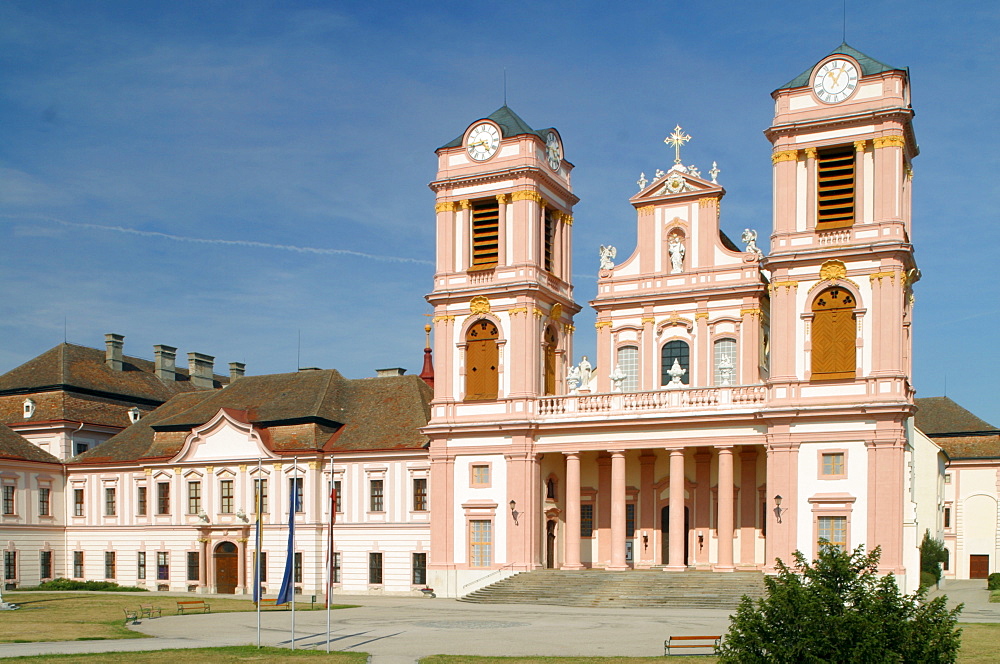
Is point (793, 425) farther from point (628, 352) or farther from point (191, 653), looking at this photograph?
point (191, 653)

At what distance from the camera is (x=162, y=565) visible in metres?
57.5

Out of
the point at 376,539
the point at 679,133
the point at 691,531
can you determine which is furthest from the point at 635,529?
the point at 679,133

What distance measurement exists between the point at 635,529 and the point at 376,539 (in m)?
12.1

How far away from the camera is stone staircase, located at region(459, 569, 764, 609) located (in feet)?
135

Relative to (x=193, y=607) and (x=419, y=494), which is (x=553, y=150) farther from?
(x=193, y=607)

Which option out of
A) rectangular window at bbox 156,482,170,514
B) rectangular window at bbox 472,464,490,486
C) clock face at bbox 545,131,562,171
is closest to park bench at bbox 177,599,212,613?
rectangular window at bbox 472,464,490,486

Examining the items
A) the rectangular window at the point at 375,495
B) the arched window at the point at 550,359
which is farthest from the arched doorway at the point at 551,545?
the rectangular window at the point at 375,495

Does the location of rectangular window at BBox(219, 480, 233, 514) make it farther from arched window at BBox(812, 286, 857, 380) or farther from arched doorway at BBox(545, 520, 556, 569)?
arched window at BBox(812, 286, 857, 380)

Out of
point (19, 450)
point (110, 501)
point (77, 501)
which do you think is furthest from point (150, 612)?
point (77, 501)

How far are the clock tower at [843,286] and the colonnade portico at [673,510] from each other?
2390mm

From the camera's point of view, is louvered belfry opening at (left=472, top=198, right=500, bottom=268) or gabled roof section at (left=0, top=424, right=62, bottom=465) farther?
gabled roof section at (left=0, top=424, right=62, bottom=465)

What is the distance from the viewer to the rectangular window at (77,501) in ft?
200

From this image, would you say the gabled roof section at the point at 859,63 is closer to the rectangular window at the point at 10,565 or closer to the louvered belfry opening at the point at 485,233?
the louvered belfry opening at the point at 485,233

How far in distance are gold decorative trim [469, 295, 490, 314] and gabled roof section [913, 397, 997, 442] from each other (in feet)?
121
